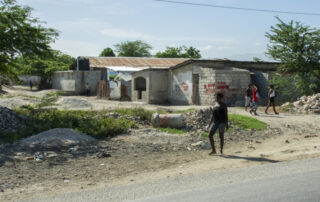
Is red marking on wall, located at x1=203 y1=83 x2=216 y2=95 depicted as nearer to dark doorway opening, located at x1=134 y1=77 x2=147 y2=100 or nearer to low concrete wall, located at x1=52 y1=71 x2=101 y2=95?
dark doorway opening, located at x1=134 y1=77 x2=147 y2=100

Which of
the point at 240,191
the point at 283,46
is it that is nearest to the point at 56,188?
the point at 240,191

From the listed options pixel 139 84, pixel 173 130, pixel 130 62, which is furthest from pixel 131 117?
pixel 130 62

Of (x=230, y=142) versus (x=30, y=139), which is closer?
(x=30, y=139)

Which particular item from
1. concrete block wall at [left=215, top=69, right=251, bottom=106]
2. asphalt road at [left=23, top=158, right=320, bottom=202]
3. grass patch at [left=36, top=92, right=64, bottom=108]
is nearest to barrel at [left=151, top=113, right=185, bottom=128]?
grass patch at [left=36, top=92, right=64, bottom=108]

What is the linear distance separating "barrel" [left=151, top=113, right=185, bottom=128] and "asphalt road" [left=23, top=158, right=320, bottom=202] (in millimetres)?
6397

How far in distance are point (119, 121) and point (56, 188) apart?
692 centimetres

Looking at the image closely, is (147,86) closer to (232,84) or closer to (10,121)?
(232,84)

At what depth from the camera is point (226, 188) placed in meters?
5.27

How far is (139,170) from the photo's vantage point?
7.60m

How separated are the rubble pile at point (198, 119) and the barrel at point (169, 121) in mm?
409

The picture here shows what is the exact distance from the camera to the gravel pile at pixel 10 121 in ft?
39.3

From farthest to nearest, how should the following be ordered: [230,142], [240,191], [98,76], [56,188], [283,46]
A: [98,76], [283,46], [230,142], [56,188], [240,191]

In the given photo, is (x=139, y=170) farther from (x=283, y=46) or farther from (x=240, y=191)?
(x=283, y=46)

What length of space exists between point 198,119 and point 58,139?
5663mm
